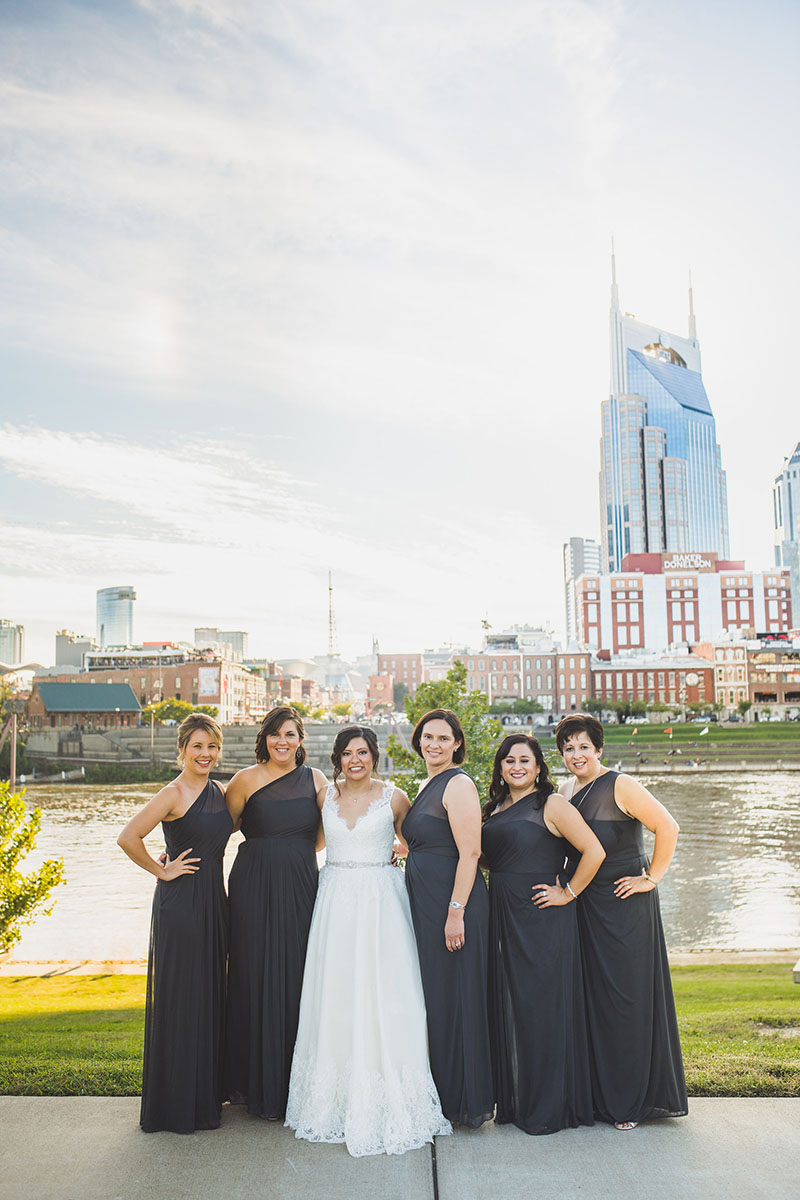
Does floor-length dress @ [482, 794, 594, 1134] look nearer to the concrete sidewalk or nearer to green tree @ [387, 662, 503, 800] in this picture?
the concrete sidewalk

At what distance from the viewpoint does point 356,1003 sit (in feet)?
14.8

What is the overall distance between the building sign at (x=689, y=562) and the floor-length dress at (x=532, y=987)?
116919 mm

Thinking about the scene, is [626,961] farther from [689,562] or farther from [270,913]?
[689,562]

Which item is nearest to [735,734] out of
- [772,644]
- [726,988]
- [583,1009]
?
[772,644]

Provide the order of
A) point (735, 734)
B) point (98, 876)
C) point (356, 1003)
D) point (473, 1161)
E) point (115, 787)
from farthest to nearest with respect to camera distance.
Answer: point (735, 734)
point (115, 787)
point (98, 876)
point (356, 1003)
point (473, 1161)

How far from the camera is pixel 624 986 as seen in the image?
15.5 feet

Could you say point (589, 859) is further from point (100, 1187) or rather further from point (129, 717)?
point (129, 717)

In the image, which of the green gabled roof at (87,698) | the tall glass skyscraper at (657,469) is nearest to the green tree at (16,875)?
the green gabled roof at (87,698)

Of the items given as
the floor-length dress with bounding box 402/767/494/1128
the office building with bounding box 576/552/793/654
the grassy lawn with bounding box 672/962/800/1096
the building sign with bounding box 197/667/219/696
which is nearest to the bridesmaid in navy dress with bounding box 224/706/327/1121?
the floor-length dress with bounding box 402/767/494/1128

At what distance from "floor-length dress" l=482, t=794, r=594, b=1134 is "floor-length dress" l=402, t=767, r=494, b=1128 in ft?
0.33

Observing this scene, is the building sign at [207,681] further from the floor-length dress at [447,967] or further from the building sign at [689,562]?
the floor-length dress at [447,967]

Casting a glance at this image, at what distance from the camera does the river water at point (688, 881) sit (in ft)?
56.4

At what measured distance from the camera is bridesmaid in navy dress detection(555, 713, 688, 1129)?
4.61 meters

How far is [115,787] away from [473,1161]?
5786 centimetres
